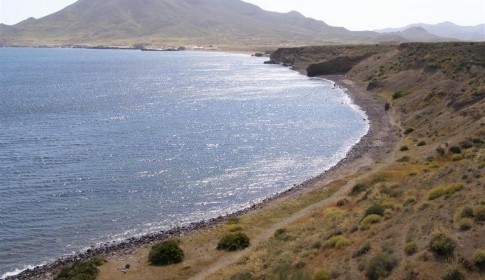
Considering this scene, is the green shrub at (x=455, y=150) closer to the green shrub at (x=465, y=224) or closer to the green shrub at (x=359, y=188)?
the green shrub at (x=359, y=188)

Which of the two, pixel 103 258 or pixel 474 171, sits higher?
pixel 474 171

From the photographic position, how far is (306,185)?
60406 mm

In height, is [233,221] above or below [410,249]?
below

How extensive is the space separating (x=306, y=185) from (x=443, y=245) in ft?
115

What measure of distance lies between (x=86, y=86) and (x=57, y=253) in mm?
132691

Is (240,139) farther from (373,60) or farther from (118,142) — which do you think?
(373,60)

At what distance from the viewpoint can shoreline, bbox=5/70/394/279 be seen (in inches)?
1623

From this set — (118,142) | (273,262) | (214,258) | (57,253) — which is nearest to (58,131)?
(118,142)

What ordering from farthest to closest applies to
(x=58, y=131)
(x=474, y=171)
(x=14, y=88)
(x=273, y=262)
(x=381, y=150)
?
1. (x=14, y=88)
2. (x=58, y=131)
3. (x=381, y=150)
4. (x=474, y=171)
5. (x=273, y=262)

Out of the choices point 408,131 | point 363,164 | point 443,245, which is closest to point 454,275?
point 443,245

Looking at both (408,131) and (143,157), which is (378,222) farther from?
(408,131)

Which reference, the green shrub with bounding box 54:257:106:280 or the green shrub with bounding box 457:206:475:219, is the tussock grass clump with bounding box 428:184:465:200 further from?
the green shrub with bounding box 54:257:106:280

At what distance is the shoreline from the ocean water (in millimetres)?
1817

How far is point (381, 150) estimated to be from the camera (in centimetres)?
7275
